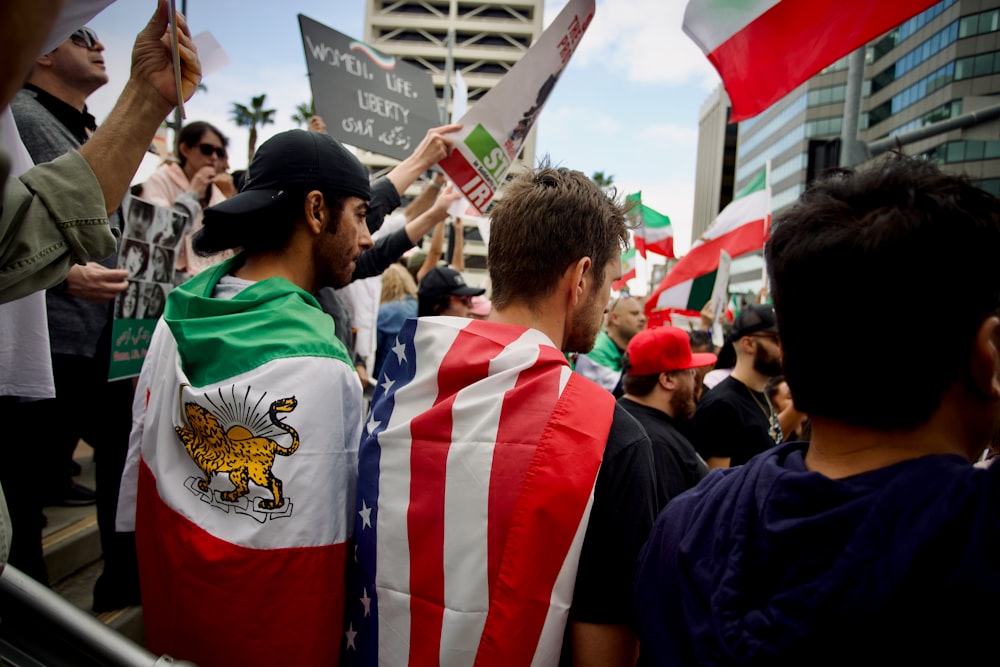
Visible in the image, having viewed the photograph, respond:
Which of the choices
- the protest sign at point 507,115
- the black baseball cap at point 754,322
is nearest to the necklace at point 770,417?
the black baseball cap at point 754,322

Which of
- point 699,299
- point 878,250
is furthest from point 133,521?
point 699,299

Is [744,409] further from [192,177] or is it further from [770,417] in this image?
[192,177]

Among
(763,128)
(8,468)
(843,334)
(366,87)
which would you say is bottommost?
(8,468)

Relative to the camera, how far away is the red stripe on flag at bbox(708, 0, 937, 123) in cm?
199

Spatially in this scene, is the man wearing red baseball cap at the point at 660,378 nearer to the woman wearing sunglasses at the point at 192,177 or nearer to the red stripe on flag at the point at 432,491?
the red stripe on flag at the point at 432,491

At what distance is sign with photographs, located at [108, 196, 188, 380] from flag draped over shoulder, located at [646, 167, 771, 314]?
17.3 feet

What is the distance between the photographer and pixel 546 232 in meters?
1.69

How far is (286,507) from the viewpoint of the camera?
4.97ft

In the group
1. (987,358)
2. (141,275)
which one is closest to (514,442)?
(987,358)

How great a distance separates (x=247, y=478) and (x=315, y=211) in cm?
89

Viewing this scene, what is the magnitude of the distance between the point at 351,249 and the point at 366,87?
248cm

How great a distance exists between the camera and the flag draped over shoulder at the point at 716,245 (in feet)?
21.7

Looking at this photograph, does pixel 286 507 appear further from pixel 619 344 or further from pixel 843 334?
pixel 619 344

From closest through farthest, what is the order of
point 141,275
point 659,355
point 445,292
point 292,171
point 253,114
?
point 292,171 → point 141,275 → point 659,355 → point 445,292 → point 253,114
